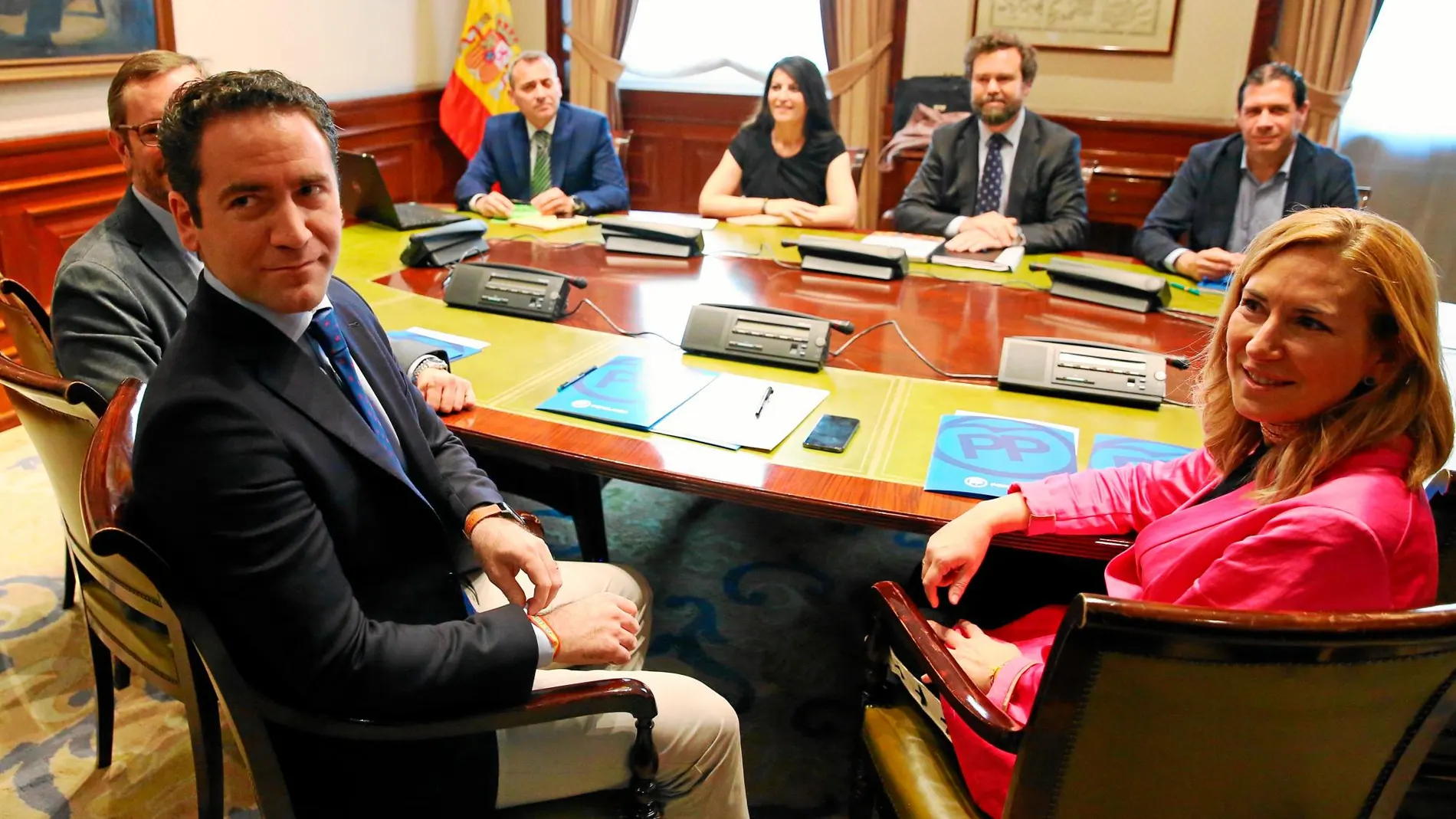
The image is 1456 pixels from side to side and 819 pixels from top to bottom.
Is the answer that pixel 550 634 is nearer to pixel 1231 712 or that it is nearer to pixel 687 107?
pixel 1231 712

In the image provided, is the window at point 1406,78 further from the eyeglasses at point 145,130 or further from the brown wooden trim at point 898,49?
the eyeglasses at point 145,130

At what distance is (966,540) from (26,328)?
1.74 meters

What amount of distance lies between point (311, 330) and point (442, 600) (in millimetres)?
392

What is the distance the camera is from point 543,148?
12.3 feet

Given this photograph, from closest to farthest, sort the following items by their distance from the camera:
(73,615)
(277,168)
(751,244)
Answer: (277,168) → (73,615) → (751,244)

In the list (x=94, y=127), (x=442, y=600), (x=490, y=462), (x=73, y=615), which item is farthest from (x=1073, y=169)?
(x=94, y=127)

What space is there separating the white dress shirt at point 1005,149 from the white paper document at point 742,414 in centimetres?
183

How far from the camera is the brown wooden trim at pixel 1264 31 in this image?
438cm

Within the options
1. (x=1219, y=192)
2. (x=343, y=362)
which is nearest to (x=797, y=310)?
(x=343, y=362)

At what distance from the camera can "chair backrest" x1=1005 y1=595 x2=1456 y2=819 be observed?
83 centimetres

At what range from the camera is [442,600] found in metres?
1.30

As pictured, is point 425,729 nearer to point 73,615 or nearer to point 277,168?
point 277,168

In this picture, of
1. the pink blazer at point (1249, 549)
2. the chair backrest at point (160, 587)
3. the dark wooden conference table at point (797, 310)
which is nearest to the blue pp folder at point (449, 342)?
the dark wooden conference table at point (797, 310)

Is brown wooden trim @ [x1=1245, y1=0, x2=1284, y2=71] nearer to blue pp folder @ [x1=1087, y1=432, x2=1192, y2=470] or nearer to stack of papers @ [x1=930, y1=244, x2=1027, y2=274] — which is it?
stack of papers @ [x1=930, y1=244, x2=1027, y2=274]
